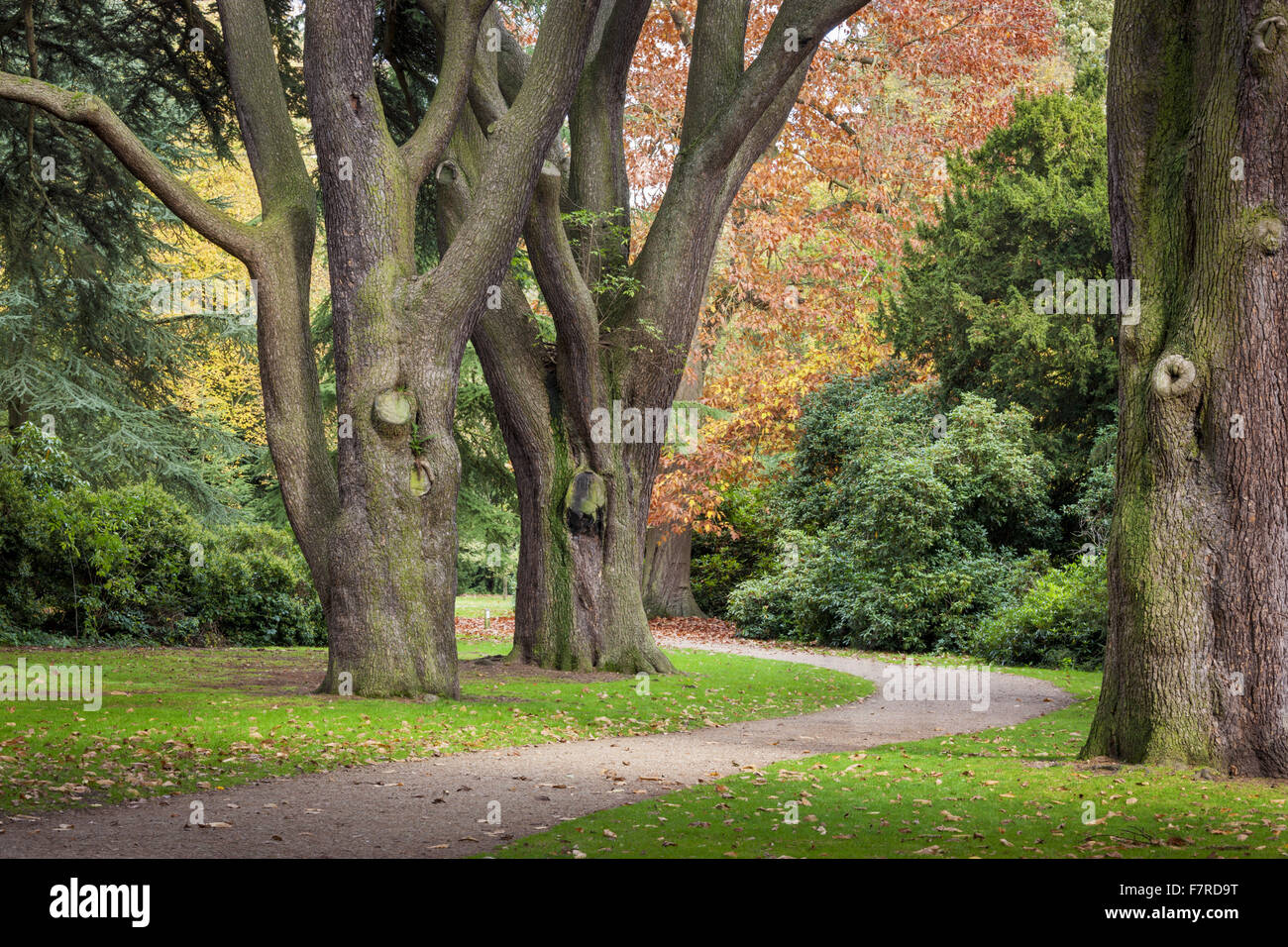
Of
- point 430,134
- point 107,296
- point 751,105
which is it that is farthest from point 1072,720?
point 107,296

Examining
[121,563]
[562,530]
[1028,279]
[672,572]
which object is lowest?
[672,572]

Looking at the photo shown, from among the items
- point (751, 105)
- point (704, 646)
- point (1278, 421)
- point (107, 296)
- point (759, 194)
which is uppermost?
point (759, 194)

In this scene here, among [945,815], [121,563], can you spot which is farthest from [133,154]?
[945,815]

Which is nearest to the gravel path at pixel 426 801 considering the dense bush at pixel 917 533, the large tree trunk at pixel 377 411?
the large tree trunk at pixel 377 411

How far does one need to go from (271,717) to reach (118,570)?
908 centimetres

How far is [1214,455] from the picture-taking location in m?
8.28

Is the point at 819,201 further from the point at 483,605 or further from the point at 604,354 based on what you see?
the point at 604,354

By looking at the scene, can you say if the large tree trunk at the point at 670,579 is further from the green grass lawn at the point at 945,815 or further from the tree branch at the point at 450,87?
the green grass lawn at the point at 945,815

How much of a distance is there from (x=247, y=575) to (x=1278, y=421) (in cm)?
1579

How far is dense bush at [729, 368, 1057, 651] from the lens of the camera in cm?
2130

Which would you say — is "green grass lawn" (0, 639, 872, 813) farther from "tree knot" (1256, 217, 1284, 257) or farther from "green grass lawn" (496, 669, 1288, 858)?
"tree knot" (1256, 217, 1284, 257)

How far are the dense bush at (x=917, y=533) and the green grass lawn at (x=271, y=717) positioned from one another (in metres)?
5.67

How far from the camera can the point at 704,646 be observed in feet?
72.5

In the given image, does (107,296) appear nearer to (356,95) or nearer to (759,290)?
(356,95)
